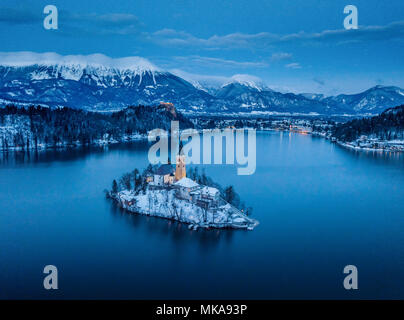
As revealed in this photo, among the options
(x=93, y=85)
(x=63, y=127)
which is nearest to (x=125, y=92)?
(x=93, y=85)

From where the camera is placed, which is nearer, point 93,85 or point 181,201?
point 181,201

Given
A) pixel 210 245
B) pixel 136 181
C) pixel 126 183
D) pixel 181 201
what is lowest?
pixel 210 245

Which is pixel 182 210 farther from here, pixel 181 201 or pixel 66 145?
pixel 66 145

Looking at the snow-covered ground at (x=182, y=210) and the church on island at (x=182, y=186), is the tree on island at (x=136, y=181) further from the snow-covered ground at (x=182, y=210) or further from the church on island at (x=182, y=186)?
the snow-covered ground at (x=182, y=210)

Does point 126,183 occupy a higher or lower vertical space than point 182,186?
lower
